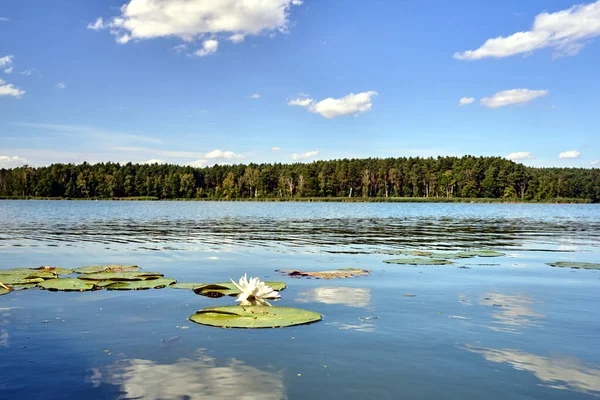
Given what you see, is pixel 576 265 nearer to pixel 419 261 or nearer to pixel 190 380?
pixel 419 261

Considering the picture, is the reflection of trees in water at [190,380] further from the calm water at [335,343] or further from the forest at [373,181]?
the forest at [373,181]

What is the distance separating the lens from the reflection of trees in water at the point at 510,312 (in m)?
9.67

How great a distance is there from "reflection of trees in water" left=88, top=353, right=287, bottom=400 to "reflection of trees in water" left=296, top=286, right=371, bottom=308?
482 centimetres

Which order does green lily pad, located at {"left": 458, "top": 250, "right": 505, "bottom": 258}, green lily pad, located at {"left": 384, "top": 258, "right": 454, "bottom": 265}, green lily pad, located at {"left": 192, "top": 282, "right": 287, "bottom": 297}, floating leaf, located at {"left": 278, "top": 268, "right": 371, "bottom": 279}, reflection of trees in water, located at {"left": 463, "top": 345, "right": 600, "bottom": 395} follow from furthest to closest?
green lily pad, located at {"left": 458, "top": 250, "right": 505, "bottom": 258}
green lily pad, located at {"left": 384, "top": 258, "right": 454, "bottom": 265}
floating leaf, located at {"left": 278, "top": 268, "right": 371, "bottom": 279}
green lily pad, located at {"left": 192, "top": 282, "right": 287, "bottom": 297}
reflection of trees in water, located at {"left": 463, "top": 345, "right": 600, "bottom": 395}

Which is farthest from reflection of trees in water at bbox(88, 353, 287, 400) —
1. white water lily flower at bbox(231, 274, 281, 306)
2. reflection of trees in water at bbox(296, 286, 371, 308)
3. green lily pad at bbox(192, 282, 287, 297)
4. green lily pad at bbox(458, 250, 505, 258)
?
green lily pad at bbox(458, 250, 505, 258)

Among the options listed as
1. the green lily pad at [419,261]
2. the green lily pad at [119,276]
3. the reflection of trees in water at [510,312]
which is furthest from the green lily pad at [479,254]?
the green lily pad at [119,276]

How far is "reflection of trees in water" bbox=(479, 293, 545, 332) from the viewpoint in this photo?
9.67m

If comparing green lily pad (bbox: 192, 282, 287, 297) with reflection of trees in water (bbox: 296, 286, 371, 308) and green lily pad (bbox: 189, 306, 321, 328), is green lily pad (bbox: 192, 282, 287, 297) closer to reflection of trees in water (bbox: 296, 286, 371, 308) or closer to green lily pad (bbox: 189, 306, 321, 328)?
reflection of trees in water (bbox: 296, 286, 371, 308)

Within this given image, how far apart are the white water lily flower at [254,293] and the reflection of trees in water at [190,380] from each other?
127 inches

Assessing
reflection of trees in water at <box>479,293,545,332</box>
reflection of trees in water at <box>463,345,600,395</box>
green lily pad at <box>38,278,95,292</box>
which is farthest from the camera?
green lily pad at <box>38,278,95,292</box>

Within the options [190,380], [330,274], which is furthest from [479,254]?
[190,380]

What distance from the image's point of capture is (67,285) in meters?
13.0

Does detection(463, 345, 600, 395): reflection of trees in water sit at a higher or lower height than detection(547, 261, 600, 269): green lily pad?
lower

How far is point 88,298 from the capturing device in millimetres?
12266
